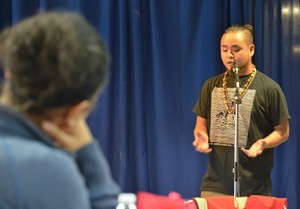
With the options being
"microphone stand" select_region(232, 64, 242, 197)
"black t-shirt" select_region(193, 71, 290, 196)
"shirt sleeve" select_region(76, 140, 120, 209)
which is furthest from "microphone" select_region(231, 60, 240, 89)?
"shirt sleeve" select_region(76, 140, 120, 209)

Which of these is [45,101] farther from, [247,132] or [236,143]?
[247,132]

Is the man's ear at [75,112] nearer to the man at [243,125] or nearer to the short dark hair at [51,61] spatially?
the short dark hair at [51,61]

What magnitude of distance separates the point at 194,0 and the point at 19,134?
2803 millimetres

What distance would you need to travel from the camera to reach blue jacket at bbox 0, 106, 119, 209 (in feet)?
1.79

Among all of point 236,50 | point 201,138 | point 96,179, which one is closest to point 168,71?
point 236,50

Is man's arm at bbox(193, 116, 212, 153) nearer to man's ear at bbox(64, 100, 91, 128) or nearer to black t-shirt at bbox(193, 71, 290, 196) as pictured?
black t-shirt at bbox(193, 71, 290, 196)

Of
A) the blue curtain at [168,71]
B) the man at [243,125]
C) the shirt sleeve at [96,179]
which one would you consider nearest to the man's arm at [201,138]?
the man at [243,125]

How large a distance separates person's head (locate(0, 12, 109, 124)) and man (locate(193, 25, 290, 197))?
157 cm

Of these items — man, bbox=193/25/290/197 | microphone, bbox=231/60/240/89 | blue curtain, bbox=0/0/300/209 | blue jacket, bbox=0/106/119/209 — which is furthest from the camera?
blue curtain, bbox=0/0/300/209

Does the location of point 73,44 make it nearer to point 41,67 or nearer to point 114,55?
point 41,67

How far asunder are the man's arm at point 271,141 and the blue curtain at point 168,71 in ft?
3.50

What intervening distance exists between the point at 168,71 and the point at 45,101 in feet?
8.83

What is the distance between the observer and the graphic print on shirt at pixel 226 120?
2.19 m

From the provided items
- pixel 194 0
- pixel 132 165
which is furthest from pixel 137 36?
pixel 132 165
